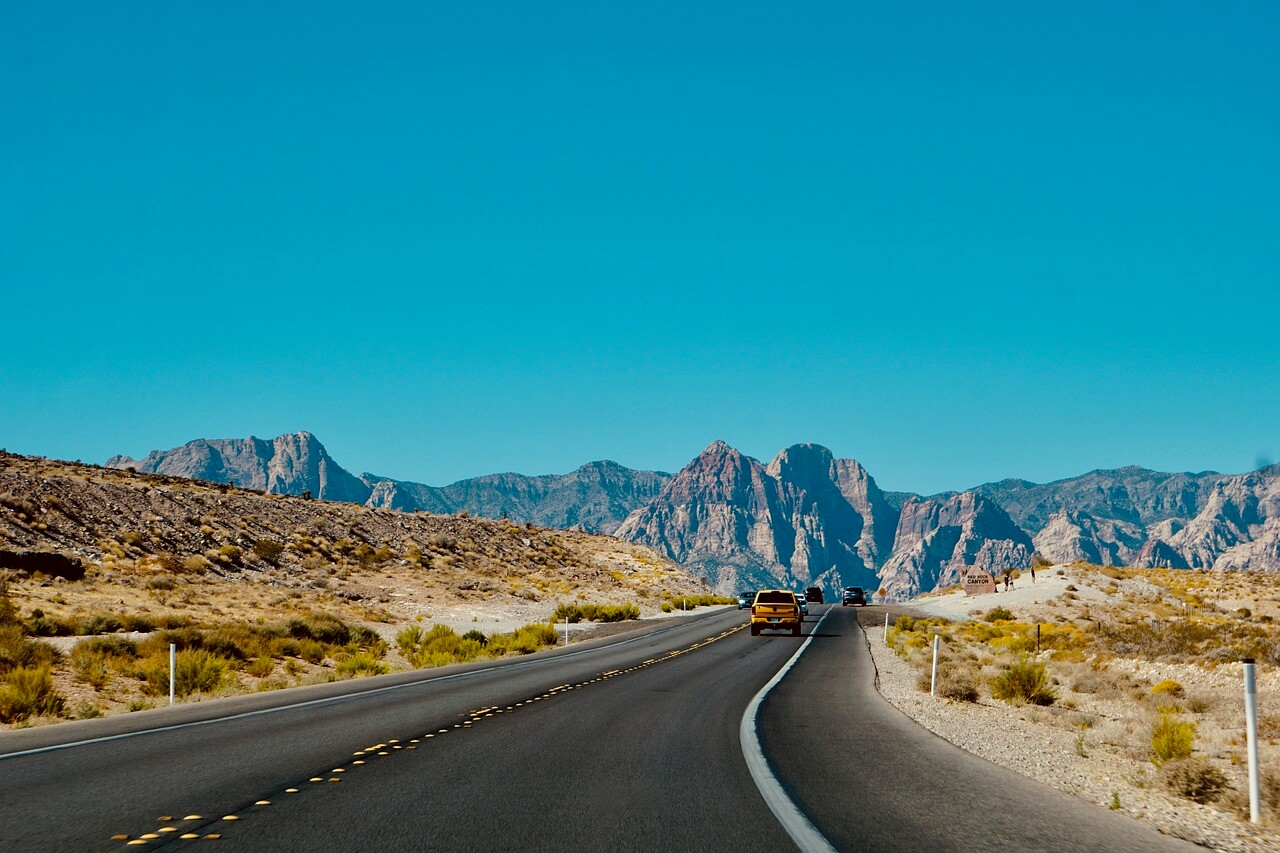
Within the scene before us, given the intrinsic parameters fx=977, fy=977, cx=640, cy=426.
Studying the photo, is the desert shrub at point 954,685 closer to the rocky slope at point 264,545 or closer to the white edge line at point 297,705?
the white edge line at point 297,705

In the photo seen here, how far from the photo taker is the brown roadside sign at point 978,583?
82.5 meters

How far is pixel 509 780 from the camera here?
9797mm

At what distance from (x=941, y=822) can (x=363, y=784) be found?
534cm

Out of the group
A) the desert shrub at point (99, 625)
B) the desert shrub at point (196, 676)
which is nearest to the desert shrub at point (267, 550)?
the desert shrub at point (99, 625)

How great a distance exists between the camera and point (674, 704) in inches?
697

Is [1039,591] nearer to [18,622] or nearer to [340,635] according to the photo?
[340,635]

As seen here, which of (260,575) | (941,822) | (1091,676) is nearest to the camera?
(941,822)

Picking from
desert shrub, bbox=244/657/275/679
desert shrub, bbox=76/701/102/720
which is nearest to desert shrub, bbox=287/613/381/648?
desert shrub, bbox=244/657/275/679

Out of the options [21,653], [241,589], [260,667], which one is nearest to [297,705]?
[260,667]

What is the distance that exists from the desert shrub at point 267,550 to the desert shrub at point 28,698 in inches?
1784

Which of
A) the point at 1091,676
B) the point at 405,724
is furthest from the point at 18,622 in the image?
the point at 1091,676

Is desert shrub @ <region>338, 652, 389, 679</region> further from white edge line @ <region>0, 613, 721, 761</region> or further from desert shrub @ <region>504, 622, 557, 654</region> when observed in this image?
desert shrub @ <region>504, 622, 557, 654</region>

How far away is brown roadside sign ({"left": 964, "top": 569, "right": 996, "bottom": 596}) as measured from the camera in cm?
8250

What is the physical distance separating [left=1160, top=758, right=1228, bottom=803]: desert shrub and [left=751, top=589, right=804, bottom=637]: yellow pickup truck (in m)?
32.9
